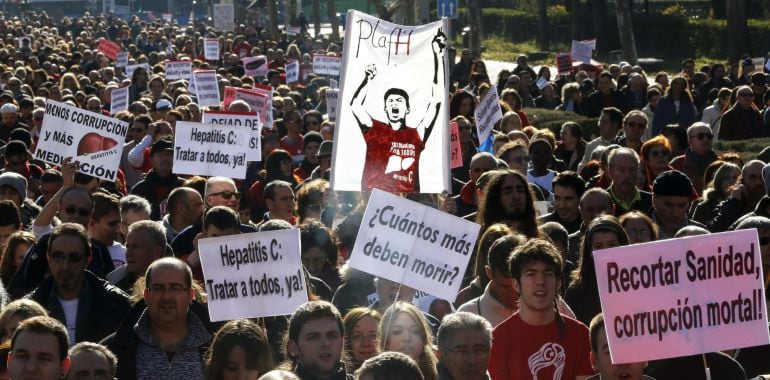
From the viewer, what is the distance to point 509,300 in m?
7.45

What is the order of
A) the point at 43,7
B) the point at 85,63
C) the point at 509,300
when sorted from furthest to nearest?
1. the point at 43,7
2. the point at 85,63
3. the point at 509,300

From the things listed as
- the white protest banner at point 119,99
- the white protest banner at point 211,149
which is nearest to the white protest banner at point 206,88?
the white protest banner at point 119,99

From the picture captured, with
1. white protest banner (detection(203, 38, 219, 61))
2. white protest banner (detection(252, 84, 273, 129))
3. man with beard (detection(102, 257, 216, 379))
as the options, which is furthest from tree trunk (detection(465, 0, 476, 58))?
man with beard (detection(102, 257, 216, 379))

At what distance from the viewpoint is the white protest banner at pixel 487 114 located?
15688mm

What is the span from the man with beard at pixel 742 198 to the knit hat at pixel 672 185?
977 mm

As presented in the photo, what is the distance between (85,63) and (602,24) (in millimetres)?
21909

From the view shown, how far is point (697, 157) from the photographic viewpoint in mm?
13273

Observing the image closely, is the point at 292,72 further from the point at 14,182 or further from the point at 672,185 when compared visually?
the point at 672,185

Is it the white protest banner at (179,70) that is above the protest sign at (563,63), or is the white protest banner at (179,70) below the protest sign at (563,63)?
above

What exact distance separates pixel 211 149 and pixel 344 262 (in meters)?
3.45

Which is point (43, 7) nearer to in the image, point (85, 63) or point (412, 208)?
point (85, 63)

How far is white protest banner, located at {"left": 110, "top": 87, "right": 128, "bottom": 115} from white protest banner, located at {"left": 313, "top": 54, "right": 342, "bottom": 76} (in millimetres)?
7175

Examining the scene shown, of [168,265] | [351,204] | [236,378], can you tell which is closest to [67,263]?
[168,265]

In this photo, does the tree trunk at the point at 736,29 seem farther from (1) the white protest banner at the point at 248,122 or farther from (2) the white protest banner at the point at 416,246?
(2) the white protest banner at the point at 416,246
